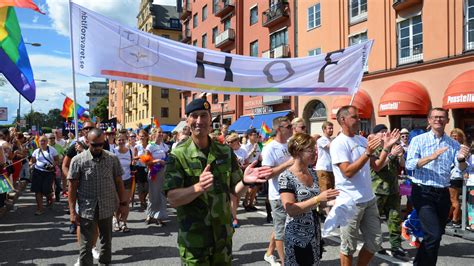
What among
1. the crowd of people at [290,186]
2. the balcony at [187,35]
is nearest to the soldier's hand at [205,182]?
the crowd of people at [290,186]

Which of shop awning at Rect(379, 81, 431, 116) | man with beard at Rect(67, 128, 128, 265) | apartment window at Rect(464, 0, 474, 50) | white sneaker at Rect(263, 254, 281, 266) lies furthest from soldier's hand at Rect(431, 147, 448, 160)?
shop awning at Rect(379, 81, 431, 116)

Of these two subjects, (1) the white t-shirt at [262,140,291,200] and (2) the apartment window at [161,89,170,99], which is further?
(2) the apartment window at [161,89,170,99]

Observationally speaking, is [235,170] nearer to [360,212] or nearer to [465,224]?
[360,212]

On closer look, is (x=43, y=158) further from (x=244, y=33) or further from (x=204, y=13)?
(x=204, y=13)

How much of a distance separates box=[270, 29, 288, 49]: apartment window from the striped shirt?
2380 cm

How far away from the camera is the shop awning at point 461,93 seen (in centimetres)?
1476

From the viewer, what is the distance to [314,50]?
24.4 metres

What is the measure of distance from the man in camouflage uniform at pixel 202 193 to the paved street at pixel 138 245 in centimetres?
284

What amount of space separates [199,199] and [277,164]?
239 cm

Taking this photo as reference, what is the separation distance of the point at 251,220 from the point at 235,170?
18.8 ft

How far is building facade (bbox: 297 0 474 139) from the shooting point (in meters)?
16.0

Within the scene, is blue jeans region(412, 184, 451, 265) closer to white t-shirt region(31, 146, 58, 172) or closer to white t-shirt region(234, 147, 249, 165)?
white t-shirt region(234, 147, 249, 165)

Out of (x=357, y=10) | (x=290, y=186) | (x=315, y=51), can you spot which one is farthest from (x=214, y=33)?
(x=290, y=186)

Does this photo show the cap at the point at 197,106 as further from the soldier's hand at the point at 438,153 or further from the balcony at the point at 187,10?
the balcony at the point at 187,10
